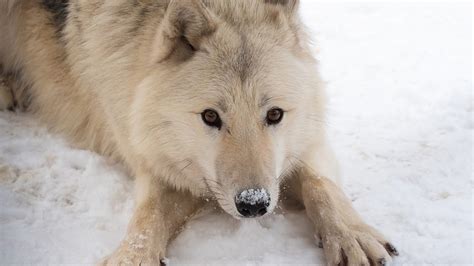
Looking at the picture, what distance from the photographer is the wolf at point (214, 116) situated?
A: 290 centimetres

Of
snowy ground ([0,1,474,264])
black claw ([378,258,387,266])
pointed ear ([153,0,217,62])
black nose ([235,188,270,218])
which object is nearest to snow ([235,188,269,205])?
black nose ([235,188,270,218])

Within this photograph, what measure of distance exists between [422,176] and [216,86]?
1725mm

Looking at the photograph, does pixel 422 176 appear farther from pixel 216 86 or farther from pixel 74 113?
pixel 74 113

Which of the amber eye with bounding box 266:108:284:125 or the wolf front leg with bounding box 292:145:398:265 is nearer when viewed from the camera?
the wolf front leg with bounding box 292:145:398:265

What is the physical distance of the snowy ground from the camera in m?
3.05

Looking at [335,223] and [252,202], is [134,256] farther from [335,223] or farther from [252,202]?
[335,223]

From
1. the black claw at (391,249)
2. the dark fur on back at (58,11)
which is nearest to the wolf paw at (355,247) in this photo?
the black claw at (391,249)

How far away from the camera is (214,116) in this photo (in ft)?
9.80

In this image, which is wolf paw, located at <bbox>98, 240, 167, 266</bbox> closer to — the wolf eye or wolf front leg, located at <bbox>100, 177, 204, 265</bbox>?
wolf front leg, located at <bbox>100, 177, 204, 265</bbox>

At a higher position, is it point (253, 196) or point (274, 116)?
point (274, 116)

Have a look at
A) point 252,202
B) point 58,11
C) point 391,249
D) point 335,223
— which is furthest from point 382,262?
point 58,11

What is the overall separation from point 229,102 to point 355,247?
975 millimetres

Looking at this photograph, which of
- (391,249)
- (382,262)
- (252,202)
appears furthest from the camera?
(391,249)

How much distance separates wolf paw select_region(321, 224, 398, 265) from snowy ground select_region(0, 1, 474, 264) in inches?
3.6
